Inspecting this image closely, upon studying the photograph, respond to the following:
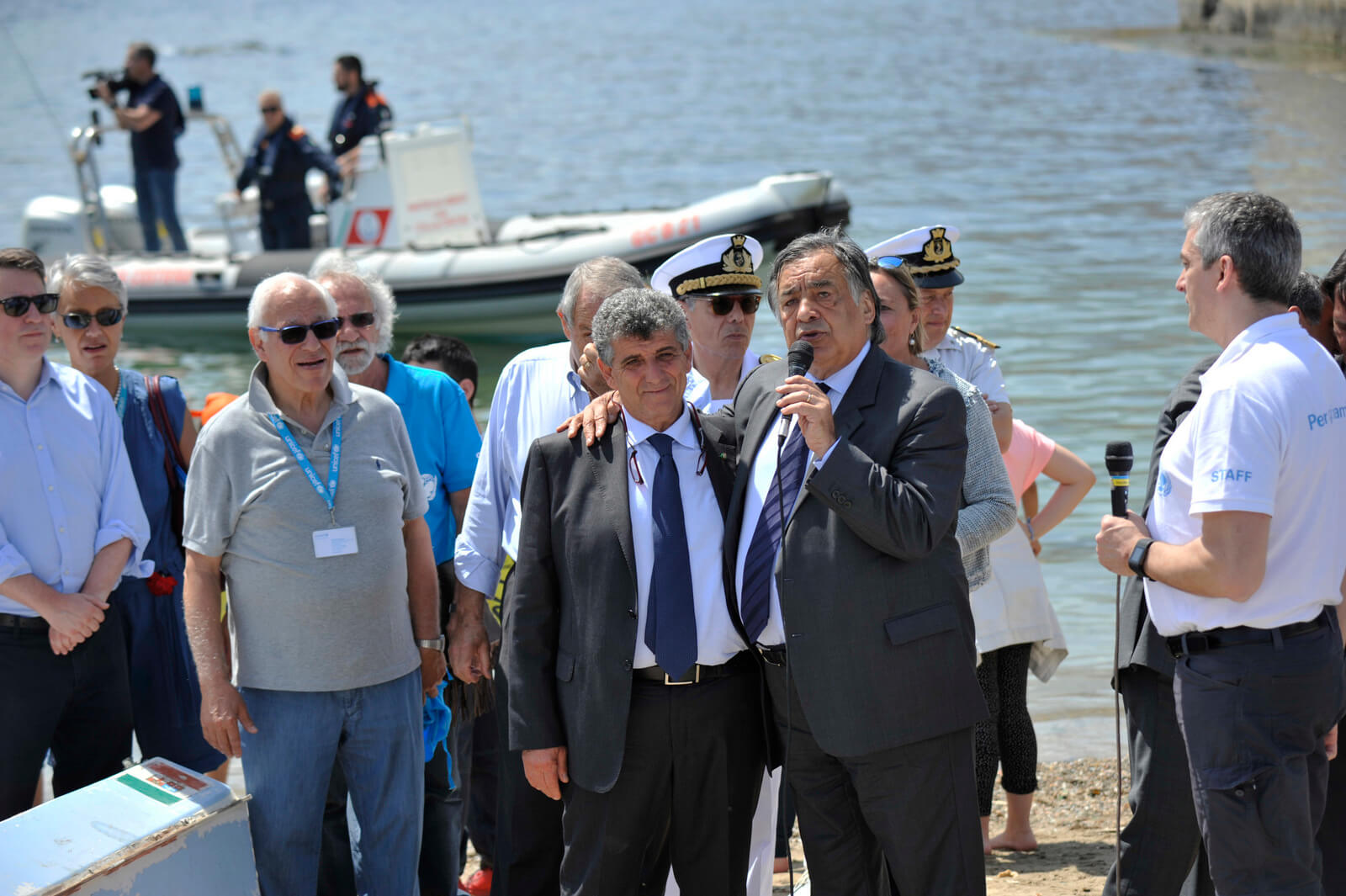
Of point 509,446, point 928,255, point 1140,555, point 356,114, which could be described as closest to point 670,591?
point 509,446

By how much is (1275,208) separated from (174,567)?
2.64 m

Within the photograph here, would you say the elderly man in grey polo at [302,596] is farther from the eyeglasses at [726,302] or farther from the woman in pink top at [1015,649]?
the woman in pink top at [1015,649]

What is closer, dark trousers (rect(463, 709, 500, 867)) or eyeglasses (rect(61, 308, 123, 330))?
eyeglasses (rect(61, 308, 123, 330))

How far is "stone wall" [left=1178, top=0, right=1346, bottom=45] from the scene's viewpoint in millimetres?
31859

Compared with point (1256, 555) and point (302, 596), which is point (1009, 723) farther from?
point (302, 596)

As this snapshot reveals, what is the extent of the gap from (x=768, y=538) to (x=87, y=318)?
76.5 inches

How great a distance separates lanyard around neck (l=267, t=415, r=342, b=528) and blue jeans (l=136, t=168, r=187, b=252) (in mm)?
9622

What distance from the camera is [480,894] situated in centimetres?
383

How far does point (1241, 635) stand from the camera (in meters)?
2.48

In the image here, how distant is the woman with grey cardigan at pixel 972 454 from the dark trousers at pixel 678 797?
67cm

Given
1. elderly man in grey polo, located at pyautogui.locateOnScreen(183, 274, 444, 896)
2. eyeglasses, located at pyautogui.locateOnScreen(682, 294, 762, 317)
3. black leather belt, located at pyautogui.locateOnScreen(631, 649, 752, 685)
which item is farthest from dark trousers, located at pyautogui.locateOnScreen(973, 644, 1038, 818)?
elderly man in grey polo, located at pyautogui.locateOnScreen(183, 274, 444, 896)

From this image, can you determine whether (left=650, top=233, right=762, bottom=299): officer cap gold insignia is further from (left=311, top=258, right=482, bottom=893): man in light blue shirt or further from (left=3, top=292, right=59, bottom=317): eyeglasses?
(left=3, top=292, right=59, bottom=317): eyeglasses

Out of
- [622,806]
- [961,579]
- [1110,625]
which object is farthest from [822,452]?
[1110,625]

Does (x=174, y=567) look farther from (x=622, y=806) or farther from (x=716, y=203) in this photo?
(x=716, y=203)
